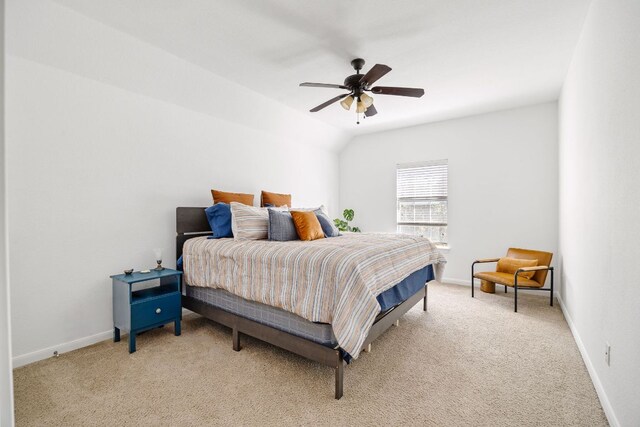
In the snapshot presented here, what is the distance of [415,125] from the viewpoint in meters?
5.34

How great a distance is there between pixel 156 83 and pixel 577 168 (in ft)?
14.0

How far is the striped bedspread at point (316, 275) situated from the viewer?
194cm

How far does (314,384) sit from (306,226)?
4.96 ft

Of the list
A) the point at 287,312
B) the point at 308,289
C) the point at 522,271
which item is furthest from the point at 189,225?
the point at 522,271

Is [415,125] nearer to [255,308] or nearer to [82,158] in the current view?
[255,308]

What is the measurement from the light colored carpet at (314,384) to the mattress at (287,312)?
1.05 ft

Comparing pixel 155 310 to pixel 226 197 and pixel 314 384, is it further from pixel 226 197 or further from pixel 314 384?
pixel 314 384

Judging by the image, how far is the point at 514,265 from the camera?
4043 millimetres

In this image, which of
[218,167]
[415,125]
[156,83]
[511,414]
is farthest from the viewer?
[415,125]

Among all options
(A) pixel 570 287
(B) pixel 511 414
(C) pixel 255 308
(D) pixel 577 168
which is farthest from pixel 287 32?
(A) pixel 570 287

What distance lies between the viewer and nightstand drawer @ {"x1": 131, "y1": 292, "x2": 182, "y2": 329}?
2596 mm

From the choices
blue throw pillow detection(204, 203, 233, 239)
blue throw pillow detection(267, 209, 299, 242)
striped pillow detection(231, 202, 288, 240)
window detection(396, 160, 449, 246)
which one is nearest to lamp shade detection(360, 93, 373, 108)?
blue throw pillow detection(267, 209, 299, 242)

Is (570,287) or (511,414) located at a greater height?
(570,287)

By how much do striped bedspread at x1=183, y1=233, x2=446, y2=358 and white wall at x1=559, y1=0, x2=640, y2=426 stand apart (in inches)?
51.4
